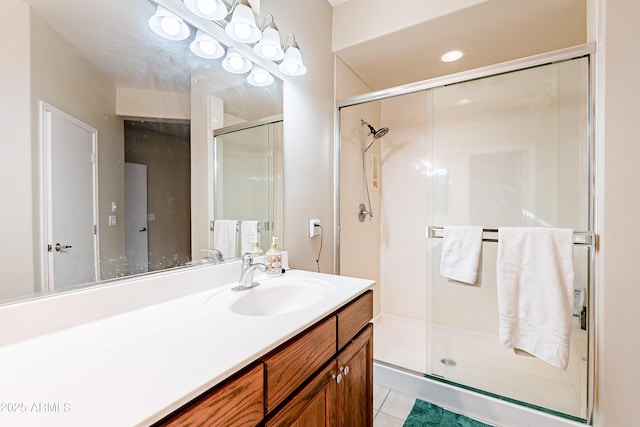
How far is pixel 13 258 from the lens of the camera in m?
0.67

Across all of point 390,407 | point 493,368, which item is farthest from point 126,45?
point 493,368

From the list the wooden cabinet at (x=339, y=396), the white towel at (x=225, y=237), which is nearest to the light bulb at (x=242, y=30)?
the white towel at (x=225, y=237)

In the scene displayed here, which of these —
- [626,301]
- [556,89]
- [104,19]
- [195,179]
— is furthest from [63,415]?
[556,89]

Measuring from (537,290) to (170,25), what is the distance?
2003 mm

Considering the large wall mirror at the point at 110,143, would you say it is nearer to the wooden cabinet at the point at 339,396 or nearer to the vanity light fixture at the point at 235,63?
the vanity light fixture at the point at 235,63

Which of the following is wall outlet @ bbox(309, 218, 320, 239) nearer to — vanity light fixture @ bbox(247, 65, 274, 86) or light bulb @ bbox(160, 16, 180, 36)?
vanity light fixture @ bbox(247, 65, 274, 86)

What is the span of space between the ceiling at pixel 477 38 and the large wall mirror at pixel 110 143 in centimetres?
117

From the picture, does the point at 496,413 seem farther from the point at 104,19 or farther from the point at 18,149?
the point at 104,19

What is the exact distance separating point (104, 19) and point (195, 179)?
57cm

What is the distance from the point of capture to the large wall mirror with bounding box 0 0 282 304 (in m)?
0.70

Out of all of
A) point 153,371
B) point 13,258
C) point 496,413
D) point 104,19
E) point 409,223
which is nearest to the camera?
point 153,371

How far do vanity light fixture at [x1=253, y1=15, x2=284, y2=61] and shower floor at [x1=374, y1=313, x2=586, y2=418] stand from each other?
193 cm

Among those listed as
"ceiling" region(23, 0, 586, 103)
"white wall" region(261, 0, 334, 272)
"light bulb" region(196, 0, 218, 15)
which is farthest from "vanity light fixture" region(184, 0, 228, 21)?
"white wall" region(261, 0, 334, 272)

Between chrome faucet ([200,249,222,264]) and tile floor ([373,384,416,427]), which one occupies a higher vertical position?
chrome faucet ([200,249,222,264])
